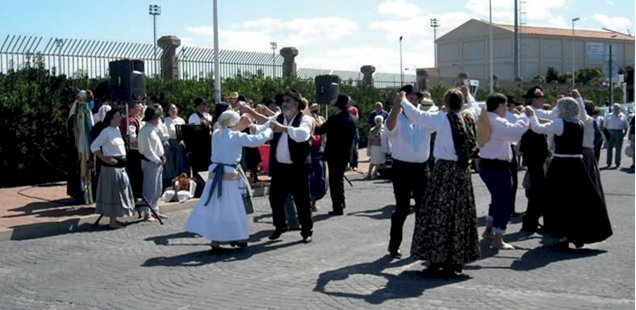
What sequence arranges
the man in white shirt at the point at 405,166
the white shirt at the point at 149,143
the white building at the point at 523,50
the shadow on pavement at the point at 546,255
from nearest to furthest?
1. the shadow on pavement at the point at 546,255
2. the man in white shirt at the point at 405,166
3. the white shirt at the point at 149,143
4. the white building at the point at 523,50

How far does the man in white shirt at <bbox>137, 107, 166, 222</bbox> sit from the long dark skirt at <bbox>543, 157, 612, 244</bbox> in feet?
19.8

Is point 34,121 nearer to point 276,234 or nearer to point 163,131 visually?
point 163,131

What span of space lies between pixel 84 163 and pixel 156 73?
9.16 meters

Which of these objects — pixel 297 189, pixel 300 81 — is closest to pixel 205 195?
pixel 297 189

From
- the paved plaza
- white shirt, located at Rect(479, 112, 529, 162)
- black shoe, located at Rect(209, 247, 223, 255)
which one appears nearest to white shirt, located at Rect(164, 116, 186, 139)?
the paved plaza

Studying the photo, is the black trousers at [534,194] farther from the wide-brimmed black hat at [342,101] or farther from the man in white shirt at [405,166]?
the wide-brimmed black hat at [342,101]

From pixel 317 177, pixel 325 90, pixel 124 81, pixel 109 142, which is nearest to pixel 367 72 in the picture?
pixel 325 90

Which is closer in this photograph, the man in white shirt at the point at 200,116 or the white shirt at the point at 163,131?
the white shirt at the point at 163,131

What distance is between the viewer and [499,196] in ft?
33.5

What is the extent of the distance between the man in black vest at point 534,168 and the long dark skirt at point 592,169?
1005 mm

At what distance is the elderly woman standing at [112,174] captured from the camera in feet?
40.3

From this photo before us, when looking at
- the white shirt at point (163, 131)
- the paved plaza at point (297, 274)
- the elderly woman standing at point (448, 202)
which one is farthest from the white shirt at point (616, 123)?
the elderly woman standing at point (448, 202)

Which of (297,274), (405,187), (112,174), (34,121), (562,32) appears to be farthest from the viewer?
(562,32)

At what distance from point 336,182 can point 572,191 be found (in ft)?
15.0
